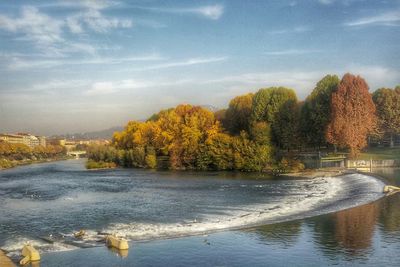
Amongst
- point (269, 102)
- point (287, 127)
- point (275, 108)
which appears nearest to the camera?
point (287, 127)

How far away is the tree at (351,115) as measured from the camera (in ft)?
224

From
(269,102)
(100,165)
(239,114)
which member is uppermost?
(269,102)

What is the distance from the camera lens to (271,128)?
8194 cm

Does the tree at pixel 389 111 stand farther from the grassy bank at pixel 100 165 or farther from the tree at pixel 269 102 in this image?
the grassy bank at pixel 100 165

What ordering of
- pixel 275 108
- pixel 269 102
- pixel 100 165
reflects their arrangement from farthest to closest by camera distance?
pixel 100 165 → pixel 269 102 → pixel 275 108

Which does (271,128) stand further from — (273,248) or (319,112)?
(273,248)

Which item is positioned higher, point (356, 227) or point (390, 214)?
point (390, 214)

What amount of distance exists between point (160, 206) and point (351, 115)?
3853cm

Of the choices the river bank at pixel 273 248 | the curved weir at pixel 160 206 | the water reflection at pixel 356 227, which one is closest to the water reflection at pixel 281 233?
the river bank at pixel 273 248

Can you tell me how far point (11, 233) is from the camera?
30547mm

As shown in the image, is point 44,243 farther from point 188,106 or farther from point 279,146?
point 188,106

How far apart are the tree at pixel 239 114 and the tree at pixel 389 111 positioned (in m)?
23.3

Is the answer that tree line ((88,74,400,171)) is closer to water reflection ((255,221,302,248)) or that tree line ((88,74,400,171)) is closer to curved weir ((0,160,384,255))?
curved weir ((0,160,384,255))

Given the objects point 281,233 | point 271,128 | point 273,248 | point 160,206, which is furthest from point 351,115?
point 273,248
